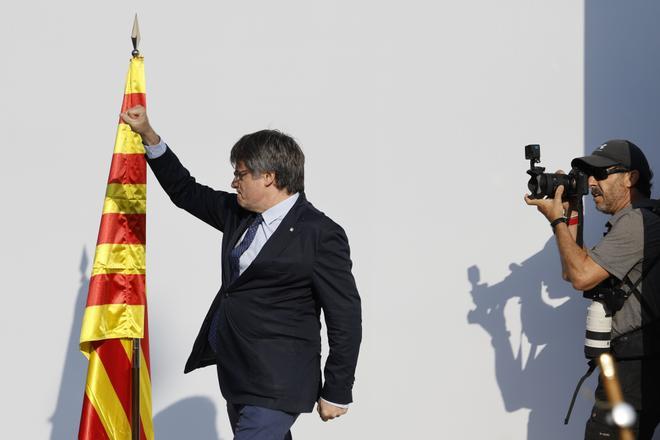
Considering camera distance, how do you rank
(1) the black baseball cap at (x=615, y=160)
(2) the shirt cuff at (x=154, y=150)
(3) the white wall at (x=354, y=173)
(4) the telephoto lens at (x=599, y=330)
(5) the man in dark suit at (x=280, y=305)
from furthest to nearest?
(3) the white wall at (x=354, y=173) → (1) the black baseball cap at (x=615, y=160) → (4) the telephoto lens at (x=599, y=330) → (2) the shirt cuff at (x=154, y=150) → (5) the man in dark suit at (x=280, y=305)

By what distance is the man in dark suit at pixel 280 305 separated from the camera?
8.18ft

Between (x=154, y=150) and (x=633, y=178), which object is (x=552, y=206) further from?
(x=154, y=150)

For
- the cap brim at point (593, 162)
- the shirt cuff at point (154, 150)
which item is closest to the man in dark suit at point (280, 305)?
the shirt cuff at point (154, 150)

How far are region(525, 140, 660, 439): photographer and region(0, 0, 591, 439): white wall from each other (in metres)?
0.76

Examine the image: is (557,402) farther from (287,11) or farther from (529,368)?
(287,11)

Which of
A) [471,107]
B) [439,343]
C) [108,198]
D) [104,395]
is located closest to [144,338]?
[104,395]

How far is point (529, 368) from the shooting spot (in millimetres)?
3846

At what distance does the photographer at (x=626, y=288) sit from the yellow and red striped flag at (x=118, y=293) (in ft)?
4.48

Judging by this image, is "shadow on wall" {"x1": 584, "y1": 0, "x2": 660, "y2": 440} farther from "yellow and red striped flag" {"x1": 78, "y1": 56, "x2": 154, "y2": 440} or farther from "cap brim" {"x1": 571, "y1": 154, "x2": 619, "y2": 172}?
"yellow and red striped flag" {"x1": 78, "y1": 56, "x2": 154, "y2": 440}

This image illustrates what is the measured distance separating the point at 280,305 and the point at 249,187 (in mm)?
361

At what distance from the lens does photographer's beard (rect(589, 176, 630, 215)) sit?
3.15 m

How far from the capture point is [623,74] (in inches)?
150

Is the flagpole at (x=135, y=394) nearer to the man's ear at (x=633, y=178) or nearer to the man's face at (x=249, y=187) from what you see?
the man's face at (x=249, y=187)

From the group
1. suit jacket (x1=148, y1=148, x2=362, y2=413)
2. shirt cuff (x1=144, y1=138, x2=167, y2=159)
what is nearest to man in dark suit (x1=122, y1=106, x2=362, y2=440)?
suit jacket (x1=148, y1=148, x2=362, y2=413)
